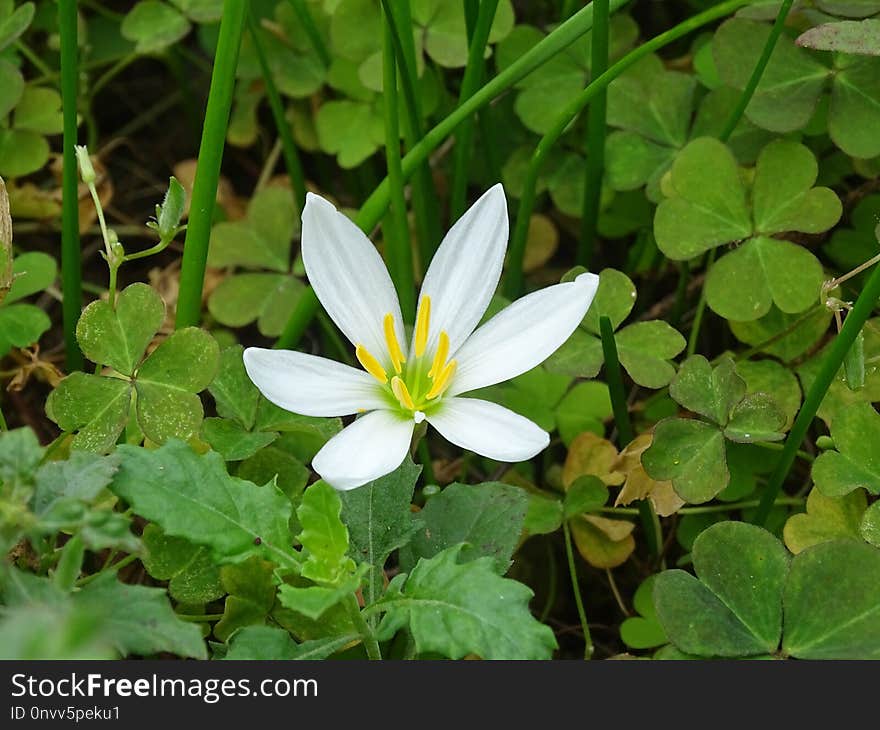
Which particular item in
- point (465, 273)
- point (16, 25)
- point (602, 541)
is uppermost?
point (16, 25)

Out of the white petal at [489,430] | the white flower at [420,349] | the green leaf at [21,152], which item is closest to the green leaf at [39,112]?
the green leaf at [21,152]

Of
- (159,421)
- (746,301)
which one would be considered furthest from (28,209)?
(746,301)

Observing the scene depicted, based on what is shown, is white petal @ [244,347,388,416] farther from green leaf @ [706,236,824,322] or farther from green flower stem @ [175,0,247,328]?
green leaf @ [706,236,824,322]

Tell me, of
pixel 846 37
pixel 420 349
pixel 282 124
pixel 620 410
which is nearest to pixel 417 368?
pixel 420 349

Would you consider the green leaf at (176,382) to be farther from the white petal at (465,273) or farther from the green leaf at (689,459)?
the green leaf at (689,459)

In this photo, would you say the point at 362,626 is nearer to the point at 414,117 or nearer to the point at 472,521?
the point at 472,521

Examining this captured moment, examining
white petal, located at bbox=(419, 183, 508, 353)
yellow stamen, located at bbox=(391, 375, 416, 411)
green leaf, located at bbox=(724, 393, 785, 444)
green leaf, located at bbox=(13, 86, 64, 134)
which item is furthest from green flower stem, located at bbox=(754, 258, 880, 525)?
green leaf, located at bbox=(13, 86, 64, 134)

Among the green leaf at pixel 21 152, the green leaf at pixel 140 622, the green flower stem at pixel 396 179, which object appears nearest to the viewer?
the green leaf at pixel 140 622

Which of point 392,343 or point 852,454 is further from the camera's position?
point 852,454
